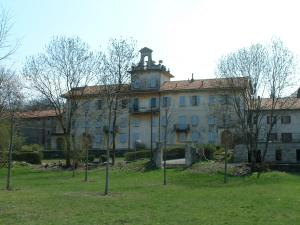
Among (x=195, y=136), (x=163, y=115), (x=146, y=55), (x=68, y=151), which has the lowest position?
(x=68, y=151)

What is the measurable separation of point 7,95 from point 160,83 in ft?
161

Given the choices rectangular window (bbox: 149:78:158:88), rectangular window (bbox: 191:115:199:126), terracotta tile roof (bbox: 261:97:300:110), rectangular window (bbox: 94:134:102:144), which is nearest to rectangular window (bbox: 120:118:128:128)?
rectangular window (bbox: 94:134:102:144)

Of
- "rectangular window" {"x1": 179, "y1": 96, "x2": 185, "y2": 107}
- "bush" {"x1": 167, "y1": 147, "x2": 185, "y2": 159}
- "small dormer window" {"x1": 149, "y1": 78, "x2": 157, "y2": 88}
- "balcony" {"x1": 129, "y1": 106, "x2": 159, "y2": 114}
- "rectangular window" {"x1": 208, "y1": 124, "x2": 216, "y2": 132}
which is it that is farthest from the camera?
"small dormer window" {"x1": 149, "y1": 78, "x2": 157, "y2": 88}

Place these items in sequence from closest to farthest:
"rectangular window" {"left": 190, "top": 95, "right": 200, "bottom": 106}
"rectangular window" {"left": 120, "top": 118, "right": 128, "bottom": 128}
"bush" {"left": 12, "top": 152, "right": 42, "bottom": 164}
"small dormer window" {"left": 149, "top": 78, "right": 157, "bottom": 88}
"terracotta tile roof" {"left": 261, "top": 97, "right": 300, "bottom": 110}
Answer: "terracotta tile roof" {"left": 261, "top": 97, "right": 300, "bottom": 110} < "bush" {"left": 12, "top": 152, "right": 42, "bottom": 164} < "rectangular window" {"left": 190, "top": 95, "right": 200, "bottom": 106} < "small dormer window" {"left": 149, "top": 78, "right": 157, "bottom": 88} < "rectangular window" {"left": 120, "top": 118, "right": 128, "bottom": 128}

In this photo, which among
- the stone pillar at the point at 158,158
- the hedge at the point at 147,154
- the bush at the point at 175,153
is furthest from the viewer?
the bush at the point at 175,153

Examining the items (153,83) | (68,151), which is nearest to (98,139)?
(153,83)

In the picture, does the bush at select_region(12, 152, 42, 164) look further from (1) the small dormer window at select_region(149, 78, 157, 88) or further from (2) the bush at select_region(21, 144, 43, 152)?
(1) the small dormer window at select_region(149, 78, 157, 88)

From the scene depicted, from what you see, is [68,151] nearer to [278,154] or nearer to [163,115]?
[278,154]

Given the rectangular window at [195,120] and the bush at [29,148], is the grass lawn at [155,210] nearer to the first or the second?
the bush at [29,148]

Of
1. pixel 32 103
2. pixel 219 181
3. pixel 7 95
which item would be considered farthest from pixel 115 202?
pixel 32 103

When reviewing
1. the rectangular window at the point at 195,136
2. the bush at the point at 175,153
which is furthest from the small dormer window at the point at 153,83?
the bush at the point at 175,153

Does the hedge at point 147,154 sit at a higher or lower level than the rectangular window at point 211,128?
lower

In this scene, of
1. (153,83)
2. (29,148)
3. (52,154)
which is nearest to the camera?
(29,148)

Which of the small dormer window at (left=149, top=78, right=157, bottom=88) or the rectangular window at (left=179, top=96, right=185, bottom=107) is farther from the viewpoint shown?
the small dormer window at (left=149, top=78, right=157, bottom=88)
